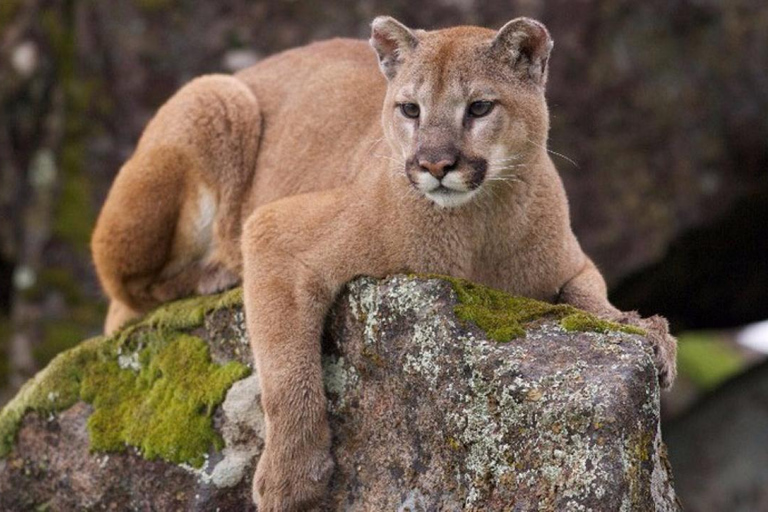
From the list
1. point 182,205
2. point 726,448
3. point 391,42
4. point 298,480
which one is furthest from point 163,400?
point 726,448

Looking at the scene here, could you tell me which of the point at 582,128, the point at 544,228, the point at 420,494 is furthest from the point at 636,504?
the point at 582,128

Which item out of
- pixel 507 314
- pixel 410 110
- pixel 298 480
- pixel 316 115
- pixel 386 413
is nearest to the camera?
pixel 507 314

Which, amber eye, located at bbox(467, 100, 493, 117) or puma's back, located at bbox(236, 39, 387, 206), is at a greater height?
amber eye, located at bbox(467, 100, 493, 117)

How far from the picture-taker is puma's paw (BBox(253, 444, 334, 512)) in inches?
280

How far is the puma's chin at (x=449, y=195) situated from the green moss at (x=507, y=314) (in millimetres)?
520

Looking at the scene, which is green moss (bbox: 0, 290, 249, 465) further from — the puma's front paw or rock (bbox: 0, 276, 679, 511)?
the puma's front paw

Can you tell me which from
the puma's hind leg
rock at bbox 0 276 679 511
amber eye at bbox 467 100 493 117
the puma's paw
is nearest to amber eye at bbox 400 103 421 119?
amber eye at bbox 467 100 493 117

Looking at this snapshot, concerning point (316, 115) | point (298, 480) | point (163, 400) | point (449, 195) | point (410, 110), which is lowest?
point (163, 400)

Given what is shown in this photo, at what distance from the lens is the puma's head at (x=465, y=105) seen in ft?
23.8

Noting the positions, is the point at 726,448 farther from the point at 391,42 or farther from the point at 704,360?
the point at 391,42

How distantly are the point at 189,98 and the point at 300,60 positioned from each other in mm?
936

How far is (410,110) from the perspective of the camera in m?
7.64

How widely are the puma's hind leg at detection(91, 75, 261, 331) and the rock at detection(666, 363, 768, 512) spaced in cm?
642

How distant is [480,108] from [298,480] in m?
2.39
